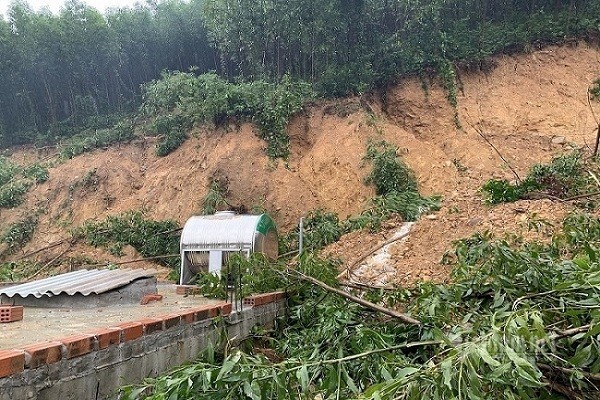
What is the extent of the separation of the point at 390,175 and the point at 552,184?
4.33 m

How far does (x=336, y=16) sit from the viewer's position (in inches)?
611

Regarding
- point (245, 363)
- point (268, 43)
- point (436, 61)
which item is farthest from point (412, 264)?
point (268, 43)

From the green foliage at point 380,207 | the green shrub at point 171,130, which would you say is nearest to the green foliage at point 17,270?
the green shrub at point 171,130

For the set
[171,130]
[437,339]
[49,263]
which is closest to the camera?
[437,339]

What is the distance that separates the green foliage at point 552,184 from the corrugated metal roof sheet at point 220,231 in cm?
475

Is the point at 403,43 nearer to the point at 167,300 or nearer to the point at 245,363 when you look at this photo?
the point at 167,300

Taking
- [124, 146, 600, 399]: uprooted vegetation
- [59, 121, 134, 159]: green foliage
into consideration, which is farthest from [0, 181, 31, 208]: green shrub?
[124, 146, 600, 399]: uprooted vegetation

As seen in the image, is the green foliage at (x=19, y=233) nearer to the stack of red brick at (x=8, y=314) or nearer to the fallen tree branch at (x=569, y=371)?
the stack of red brick at (x=8, y=314)

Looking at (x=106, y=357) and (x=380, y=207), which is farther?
(x=380, y=207)

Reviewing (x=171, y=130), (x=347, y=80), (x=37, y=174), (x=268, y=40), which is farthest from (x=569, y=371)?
(x=37, y=174)

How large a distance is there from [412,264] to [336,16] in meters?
10.8

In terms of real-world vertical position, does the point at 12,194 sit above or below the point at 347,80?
below

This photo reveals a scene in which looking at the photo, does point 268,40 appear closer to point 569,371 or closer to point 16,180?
point 16,180

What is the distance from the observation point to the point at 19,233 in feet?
48.8
